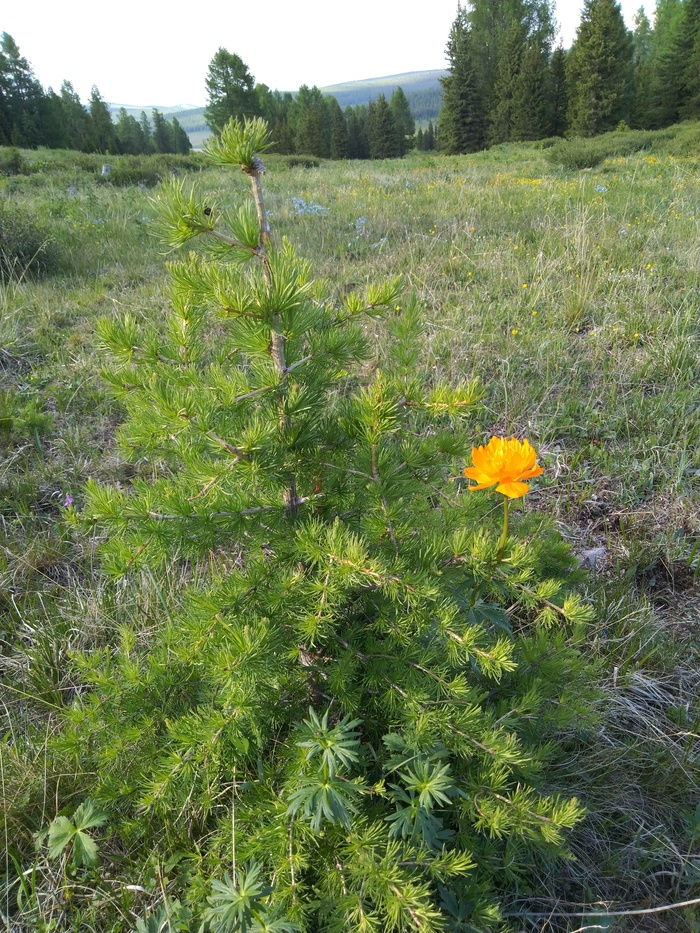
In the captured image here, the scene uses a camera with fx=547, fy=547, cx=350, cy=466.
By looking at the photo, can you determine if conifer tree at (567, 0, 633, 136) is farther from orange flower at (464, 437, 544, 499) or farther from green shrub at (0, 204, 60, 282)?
orange flower at (464, 437, 544, 499)

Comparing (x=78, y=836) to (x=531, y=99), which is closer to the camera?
(x=78, y=836)

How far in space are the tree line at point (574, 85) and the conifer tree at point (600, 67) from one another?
0.05 m

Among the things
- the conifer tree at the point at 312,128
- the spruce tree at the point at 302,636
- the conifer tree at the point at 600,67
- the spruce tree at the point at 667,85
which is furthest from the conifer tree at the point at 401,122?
the spruce tree at the point at 302,636

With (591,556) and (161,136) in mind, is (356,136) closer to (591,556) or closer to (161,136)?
(161,136)

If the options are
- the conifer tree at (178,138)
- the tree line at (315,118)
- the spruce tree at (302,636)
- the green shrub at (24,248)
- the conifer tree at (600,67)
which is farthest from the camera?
the conifer tree at (178,138)

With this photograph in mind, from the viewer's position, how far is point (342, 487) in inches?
52.7

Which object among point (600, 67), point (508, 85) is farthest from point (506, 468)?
point (508, 85)

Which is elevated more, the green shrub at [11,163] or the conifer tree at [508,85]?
the conifer tree at [508,85]

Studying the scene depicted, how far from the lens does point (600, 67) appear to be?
105 feet

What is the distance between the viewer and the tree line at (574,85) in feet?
105

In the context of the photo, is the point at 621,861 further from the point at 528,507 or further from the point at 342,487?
the point at 528,507

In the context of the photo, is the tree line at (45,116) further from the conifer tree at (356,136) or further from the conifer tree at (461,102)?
the conifer tree at (461,102)

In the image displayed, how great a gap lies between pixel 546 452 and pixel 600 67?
130 ft

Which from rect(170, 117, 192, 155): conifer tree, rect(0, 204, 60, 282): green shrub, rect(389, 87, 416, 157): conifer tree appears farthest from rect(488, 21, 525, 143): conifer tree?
→ rect(0, 204, 60, 282): green shrub
